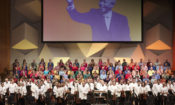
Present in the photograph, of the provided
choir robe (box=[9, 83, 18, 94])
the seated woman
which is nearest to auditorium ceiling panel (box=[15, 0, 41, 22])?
the seated woman

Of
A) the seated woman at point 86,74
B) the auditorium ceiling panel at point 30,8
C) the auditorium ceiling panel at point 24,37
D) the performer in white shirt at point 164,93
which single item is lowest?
the performer in white shirt at point 164,93

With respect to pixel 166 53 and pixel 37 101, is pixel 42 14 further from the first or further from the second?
pixel 166 53

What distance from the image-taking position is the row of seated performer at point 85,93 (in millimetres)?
13188

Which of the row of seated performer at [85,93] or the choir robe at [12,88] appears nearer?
the row of seated performer at [85,93]

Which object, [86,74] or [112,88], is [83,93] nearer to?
[112,88]

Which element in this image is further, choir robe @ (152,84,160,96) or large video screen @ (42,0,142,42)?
large video screen @ (42,0,142,42)

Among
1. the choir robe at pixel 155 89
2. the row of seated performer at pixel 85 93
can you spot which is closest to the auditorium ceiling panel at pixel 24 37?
the row of seated performer at pixel 85 93

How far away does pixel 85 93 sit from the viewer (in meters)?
13.5

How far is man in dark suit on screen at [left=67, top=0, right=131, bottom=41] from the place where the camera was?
57.4ft

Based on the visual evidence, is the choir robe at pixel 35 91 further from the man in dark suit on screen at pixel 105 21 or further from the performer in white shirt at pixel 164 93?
the performer in white shirt at pixel 164 93

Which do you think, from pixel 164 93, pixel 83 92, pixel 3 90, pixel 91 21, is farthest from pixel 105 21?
pixel 3 90

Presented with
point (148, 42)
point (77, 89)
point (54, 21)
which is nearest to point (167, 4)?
point (148, 42)

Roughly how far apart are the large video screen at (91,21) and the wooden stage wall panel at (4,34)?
2.15m

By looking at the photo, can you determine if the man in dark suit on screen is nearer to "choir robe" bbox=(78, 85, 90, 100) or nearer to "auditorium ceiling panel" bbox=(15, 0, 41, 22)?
"auditorium ceiling panel" bbox=(15, 0, 41, 22)
